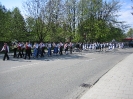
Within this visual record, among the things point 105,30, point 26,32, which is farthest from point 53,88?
point 105,30

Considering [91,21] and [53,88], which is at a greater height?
[91,21]

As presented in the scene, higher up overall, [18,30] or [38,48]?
[18,30]

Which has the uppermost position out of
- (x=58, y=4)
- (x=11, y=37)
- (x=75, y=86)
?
(x=58, y=4)

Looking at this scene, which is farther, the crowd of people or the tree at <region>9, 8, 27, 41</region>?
the tree at <region>9, 8, 27, 41</region>

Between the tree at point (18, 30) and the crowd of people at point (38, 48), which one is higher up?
the tree at point (18, 30)

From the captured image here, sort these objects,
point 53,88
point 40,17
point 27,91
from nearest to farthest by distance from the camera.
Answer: point 27,91 → point 53,88 → point 40,17

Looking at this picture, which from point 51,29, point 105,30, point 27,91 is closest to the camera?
point 27,91

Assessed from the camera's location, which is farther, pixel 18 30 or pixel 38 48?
pixel 18 30

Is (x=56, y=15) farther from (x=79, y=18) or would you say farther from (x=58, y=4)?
(x=79, y=18)

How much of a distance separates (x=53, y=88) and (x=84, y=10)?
140 feet

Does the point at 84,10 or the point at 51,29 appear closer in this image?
the point at 51,29

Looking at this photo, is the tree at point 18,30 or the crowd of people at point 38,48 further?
the tree at point 18,30

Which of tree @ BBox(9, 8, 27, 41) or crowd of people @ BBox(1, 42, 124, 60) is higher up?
tree @ BBox(9, 8, 27, 41)

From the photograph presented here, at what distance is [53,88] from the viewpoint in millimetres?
7949
